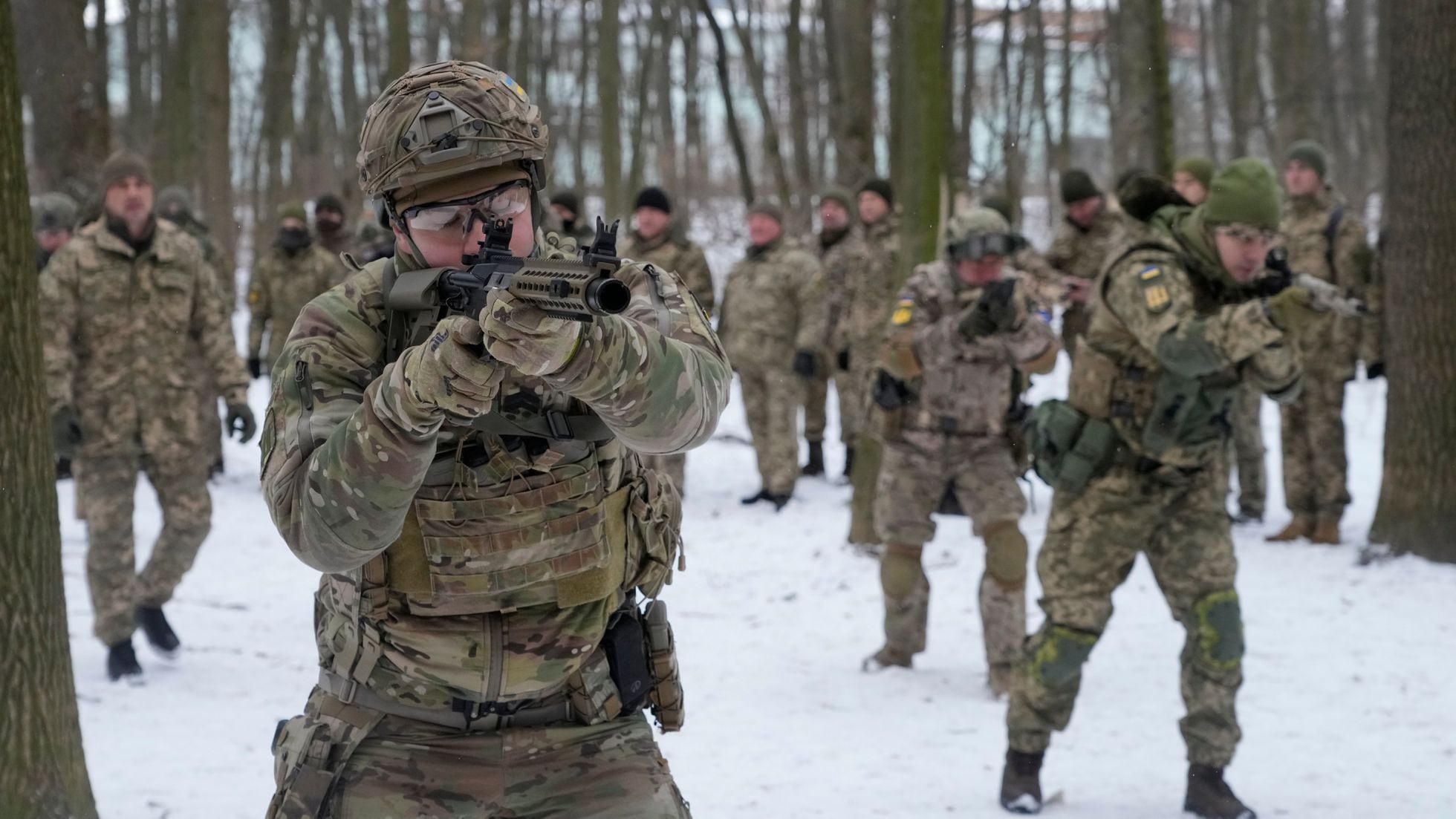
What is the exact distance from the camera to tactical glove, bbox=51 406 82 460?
6.11m

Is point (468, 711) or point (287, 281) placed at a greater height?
point (287, 281)

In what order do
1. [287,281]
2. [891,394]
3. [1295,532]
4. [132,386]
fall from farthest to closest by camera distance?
1. [287,281]
2. [1295,532]
3. [132,386]
4. [891,394]

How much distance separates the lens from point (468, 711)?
8.31 feet

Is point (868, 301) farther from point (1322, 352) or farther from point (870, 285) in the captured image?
point (1322, 352)

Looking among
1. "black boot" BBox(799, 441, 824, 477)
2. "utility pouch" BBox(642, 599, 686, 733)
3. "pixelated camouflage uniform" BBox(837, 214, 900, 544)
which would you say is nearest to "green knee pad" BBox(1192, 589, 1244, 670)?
"utility pouch" BBox(642, 599, 686, 733)

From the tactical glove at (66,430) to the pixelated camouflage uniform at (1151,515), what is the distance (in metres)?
4.03

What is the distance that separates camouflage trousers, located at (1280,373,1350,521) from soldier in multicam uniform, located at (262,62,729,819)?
7244 millimetres

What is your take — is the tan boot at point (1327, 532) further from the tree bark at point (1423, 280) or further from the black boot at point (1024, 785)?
the black boot at point (1024, 785)

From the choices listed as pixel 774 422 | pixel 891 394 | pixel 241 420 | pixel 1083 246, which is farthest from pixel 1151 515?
pixel 774 422

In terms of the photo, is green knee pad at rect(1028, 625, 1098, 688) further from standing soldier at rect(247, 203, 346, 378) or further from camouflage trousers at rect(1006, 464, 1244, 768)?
standing soldier at rect(247, 203, 346, 378)

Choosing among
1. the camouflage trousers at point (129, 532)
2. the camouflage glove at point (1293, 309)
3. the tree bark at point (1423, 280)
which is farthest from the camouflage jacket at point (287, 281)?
the camouflage glove at point (1293, 309)

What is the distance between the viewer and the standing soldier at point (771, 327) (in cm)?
1070

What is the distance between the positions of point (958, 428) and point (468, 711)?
4.00m

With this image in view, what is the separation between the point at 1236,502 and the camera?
995 cm
